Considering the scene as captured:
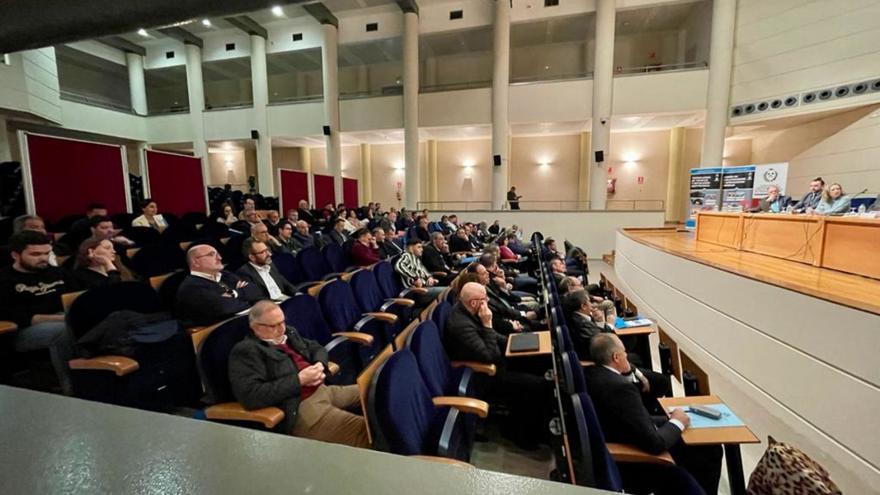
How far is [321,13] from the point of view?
1027cm

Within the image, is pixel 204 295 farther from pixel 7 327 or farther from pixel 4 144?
pixel 4 144

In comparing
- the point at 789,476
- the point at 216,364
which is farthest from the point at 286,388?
the point at 789,476

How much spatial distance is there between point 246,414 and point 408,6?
10761 mm

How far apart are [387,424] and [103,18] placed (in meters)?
1.35

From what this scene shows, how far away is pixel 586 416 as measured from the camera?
1.30 meters

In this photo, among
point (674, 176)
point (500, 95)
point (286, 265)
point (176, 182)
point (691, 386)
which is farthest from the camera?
point (674, 176)

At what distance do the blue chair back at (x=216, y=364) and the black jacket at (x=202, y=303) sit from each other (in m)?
0.56

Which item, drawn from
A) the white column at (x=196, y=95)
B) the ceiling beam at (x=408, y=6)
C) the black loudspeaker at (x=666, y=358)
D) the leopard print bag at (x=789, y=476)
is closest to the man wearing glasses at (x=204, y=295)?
the leopard print bag at (x=789, y=476)

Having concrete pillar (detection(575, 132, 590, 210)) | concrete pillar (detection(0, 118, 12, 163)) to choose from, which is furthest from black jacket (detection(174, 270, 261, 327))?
concrete pillar (detection(575, 132, 590, 210))

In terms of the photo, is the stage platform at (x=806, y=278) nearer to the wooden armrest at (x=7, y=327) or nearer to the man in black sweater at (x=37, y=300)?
the man in black sweater at (x=37, y=300)

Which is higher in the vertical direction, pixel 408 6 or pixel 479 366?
pixel 408 6

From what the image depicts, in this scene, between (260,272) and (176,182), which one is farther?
(176,182)

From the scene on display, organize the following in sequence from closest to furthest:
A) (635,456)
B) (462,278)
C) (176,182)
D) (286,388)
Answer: (635,456)
(286,388)
(462,278)
(176,182)

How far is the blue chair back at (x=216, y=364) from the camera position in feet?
5.63
